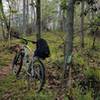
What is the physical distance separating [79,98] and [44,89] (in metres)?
1.63

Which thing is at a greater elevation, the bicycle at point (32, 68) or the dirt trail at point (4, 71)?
the bicycle at point (32, 68)

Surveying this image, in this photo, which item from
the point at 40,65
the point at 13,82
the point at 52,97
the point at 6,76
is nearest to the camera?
the point at 52,97

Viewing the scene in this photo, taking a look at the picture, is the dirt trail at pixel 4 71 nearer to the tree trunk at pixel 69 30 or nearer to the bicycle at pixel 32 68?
the bicycle at pixel 32 68

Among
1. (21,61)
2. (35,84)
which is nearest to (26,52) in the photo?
(21,61)

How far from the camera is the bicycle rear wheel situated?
8.11 meters

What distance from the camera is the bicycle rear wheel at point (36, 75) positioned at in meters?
8.11

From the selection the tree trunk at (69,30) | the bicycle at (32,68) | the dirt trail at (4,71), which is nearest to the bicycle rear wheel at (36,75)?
the bicycle at (32,68)

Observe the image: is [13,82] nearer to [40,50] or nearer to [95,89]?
[40,50]

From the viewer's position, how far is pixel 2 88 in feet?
28.4

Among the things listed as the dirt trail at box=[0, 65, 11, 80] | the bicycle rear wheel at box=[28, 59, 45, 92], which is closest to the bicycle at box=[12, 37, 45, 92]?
the bicycle rear wheel at box=[28, 59, 45, 92]

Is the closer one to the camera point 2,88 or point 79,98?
point 79,98

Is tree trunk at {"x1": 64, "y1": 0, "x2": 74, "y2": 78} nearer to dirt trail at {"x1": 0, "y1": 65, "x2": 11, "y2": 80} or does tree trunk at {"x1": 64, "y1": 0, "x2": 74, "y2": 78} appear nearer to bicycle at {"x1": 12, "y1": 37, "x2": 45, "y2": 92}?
bicycle at {"x1": 12, "y1": 37, "x2": 45, "y2": 92}

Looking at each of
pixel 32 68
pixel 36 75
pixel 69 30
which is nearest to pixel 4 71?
pixel 32 68

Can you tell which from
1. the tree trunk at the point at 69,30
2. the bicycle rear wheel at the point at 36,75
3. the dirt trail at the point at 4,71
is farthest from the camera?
the dirt trail at the point at 4,71
